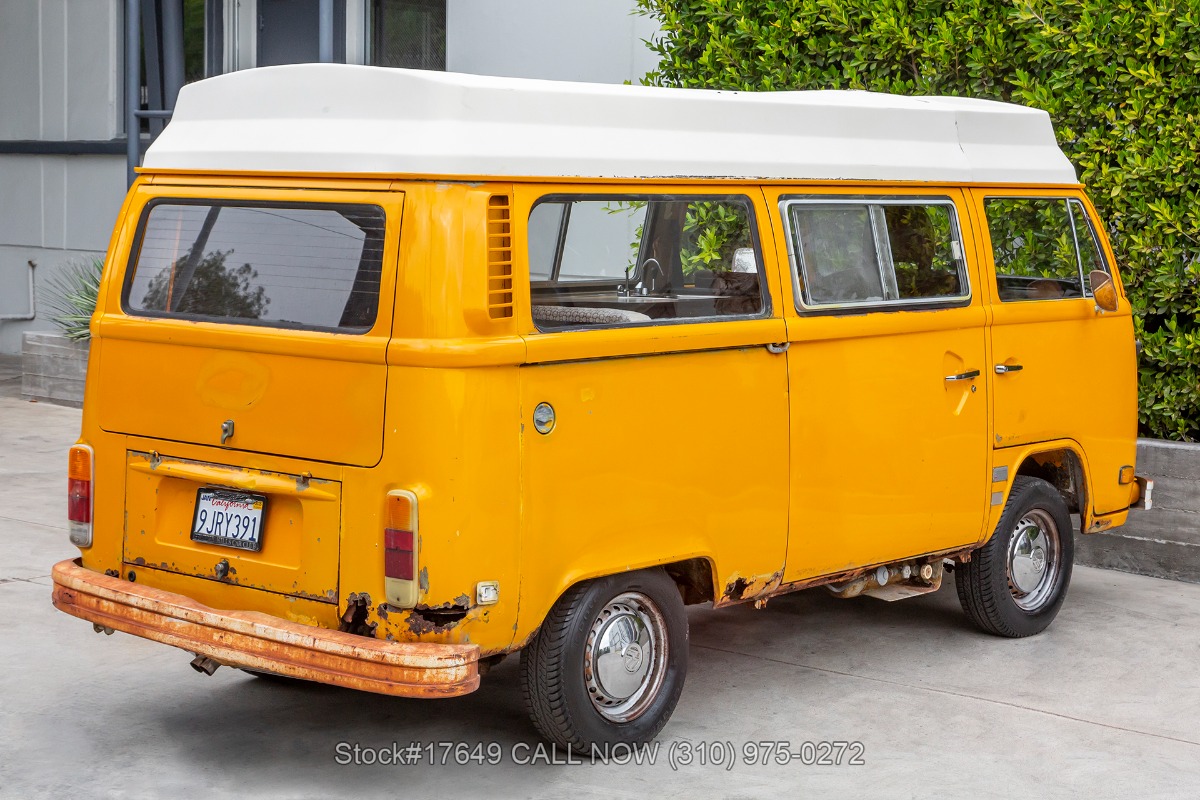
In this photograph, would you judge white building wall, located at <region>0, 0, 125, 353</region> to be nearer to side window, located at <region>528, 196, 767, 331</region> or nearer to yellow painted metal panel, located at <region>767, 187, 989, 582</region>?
side window, located at <region>528, 196, 767, 331</region>

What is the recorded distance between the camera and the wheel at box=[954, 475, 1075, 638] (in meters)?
6.54

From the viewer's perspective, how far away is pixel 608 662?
16.6ft

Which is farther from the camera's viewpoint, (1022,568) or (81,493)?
(1022,568)

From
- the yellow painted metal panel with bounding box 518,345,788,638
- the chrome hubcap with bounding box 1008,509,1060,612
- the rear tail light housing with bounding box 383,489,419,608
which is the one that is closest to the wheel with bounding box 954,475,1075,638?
the chrome hubcap with bounding box 1008,509,1060,612

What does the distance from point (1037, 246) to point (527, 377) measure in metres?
3.29

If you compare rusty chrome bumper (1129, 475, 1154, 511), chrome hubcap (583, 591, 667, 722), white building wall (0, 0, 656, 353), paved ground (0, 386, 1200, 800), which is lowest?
paved ground (0, 386, 1200, 800)

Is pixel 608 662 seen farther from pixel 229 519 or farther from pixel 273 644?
pixel 229 519

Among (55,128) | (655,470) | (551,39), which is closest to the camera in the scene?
(655,470)

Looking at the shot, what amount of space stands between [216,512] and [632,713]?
1.57 metres

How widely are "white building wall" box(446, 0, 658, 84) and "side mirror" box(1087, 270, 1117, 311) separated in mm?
4622

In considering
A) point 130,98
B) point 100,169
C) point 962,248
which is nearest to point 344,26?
point 130,98

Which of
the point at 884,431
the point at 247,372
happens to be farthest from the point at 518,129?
the point at 884,431

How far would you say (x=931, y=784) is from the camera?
498 centimetres

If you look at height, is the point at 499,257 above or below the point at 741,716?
above
